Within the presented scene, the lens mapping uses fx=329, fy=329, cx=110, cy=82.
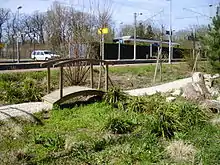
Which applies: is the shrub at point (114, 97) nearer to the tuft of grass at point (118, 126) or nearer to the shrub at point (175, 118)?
the shrub at point (175, 118)

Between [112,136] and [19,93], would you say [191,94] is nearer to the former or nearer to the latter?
[112,136]

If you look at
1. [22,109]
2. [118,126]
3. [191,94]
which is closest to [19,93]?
[22,109]

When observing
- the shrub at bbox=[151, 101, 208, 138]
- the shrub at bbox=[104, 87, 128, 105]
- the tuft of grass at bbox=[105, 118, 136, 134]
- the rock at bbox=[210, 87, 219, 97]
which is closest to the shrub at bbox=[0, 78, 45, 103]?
the shrub at bbox=[104, 87, 128, 105]

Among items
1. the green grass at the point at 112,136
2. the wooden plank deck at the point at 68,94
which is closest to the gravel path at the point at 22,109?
the wooden plank deck at the point at 68,94

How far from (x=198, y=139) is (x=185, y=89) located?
490 cm

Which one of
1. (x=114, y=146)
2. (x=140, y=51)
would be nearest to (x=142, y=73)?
(x=114, y=146)

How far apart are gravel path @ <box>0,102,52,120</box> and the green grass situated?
0.38 m

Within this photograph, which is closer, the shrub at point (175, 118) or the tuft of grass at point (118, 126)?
the shrub at point (175, 118)

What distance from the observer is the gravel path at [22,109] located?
7.61 m

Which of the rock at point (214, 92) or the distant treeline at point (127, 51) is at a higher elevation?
A: the distant treeline at point (127, 51)

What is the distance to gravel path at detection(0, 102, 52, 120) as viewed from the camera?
761cm

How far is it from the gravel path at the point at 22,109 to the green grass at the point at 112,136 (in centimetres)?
38

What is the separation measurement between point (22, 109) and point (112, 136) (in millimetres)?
3334

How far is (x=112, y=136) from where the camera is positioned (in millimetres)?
6109
